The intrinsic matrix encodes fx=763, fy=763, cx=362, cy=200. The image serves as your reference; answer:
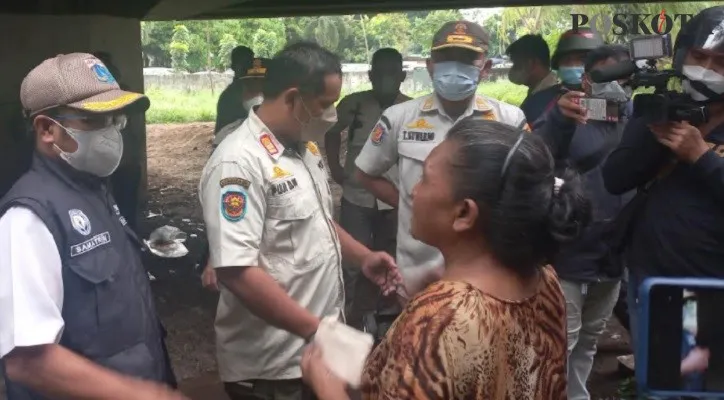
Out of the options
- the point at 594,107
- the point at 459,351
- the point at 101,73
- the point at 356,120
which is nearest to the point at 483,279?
the point at 459,351

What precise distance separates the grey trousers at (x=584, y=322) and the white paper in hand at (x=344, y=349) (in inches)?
80.0

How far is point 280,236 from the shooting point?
2.48 metres

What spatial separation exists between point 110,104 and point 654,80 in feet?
5.76

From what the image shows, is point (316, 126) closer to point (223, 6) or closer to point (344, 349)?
point (344, 349)

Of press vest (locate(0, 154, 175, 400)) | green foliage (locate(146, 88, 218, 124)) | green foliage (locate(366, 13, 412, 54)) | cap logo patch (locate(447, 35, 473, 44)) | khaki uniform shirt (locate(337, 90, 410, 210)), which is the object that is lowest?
green foliage (locate(146, 88, 218, 124))

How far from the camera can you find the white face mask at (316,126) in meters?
2.60

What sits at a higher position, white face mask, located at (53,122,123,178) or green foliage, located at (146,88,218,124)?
white face mask, located at (53,122,123,178)

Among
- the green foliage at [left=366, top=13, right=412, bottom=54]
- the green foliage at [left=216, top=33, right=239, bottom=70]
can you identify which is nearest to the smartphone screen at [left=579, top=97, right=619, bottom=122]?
the green foliage at [left=216, top=33, right=239, bottom=70]

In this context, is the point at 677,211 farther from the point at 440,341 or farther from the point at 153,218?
the point at 153,218

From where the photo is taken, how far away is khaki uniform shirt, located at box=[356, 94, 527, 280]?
11.0 feet

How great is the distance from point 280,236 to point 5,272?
3.04 feet

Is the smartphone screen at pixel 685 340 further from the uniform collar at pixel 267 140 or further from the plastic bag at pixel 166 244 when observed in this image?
the plastic bag at pixel 166 244

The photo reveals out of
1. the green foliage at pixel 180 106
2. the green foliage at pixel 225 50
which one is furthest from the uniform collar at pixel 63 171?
the green foliage at pixel 225 50

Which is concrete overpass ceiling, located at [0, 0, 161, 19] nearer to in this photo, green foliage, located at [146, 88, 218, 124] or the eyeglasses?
the eyeglasses
